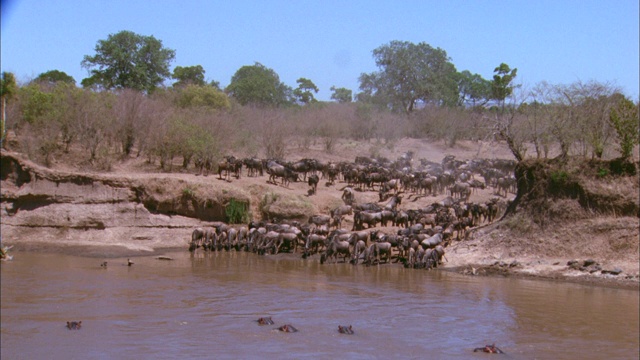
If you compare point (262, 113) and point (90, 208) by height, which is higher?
point (262, 113)

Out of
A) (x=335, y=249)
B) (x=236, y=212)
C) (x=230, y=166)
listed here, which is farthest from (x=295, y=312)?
(x=230, y=166)

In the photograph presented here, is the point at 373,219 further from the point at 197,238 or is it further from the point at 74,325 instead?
the point at 74,325

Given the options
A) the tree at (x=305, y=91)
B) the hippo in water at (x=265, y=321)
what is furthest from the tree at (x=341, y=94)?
the hippo in water at (x=265, y=321)

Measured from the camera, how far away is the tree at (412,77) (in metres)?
62.8

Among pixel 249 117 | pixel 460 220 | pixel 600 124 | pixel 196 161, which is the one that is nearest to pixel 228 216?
pixel 196 161

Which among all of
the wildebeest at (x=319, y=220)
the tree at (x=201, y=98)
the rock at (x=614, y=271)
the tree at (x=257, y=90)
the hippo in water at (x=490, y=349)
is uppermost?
the tree at (x=257, y=90)

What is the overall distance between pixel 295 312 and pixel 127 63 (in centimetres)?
3726

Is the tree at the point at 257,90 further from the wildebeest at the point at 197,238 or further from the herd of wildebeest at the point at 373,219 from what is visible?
the wildebeest at the point at 197,238

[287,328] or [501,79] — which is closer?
[287,328]

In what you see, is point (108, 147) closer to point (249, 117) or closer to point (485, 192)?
point (249, 117)

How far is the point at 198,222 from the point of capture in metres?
26.6

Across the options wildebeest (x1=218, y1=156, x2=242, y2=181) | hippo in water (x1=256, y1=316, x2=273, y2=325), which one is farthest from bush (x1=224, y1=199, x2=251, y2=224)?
hippo in water (x1=256, y1=316, x2=273, y2=325)

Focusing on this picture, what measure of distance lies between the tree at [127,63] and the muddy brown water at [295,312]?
29128 mm

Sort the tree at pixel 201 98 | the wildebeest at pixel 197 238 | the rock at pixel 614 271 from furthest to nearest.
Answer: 1. the tree at pixel 201 98
2. the wildebeest at pixel 197 238
3. the rock at pixel 614 271
